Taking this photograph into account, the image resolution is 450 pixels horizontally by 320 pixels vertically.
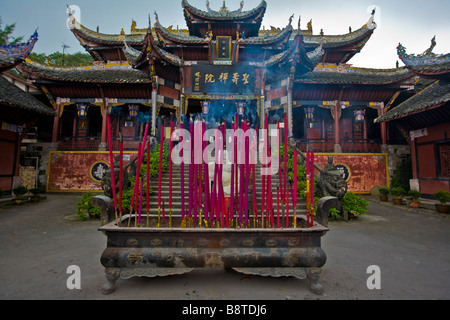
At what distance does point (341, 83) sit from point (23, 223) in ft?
45.3

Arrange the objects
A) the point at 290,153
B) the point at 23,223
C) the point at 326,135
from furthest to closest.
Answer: the point at 326,135
the point at 290,153
the point at 23,223

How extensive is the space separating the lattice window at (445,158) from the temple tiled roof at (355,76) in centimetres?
463

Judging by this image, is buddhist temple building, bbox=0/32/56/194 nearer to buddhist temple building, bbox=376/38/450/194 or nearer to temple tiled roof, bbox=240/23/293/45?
temple tiled roof, bbox=240/23/293/45

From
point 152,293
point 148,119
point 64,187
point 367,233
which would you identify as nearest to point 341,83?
point 367,233

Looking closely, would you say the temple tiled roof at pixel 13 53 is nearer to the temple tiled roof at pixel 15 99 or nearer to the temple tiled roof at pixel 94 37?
the temple tiled roof at pixel 15 99

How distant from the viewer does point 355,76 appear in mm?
13555

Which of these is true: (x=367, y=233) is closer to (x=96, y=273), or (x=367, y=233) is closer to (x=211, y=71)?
(x=96, y=273)

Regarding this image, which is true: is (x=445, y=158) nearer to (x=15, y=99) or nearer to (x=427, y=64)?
(x=427, y=64)

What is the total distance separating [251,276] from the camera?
2.76m

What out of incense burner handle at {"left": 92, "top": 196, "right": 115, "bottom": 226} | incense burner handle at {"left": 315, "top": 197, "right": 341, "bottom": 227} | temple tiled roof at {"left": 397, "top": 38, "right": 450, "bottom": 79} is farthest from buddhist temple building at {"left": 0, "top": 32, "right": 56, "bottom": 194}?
temple tiled roof at {"left": 397, "top": 38, "right": 450, "bottom": 79}

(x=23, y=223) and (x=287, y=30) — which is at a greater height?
(x=287, y=30)

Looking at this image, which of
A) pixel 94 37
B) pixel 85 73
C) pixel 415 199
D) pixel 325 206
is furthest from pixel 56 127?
pixel 415 199

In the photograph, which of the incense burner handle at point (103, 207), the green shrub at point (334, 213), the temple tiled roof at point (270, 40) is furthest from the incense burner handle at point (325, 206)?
the temple tiled roof at point (270, 40)

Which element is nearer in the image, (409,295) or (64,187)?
(409,295)
